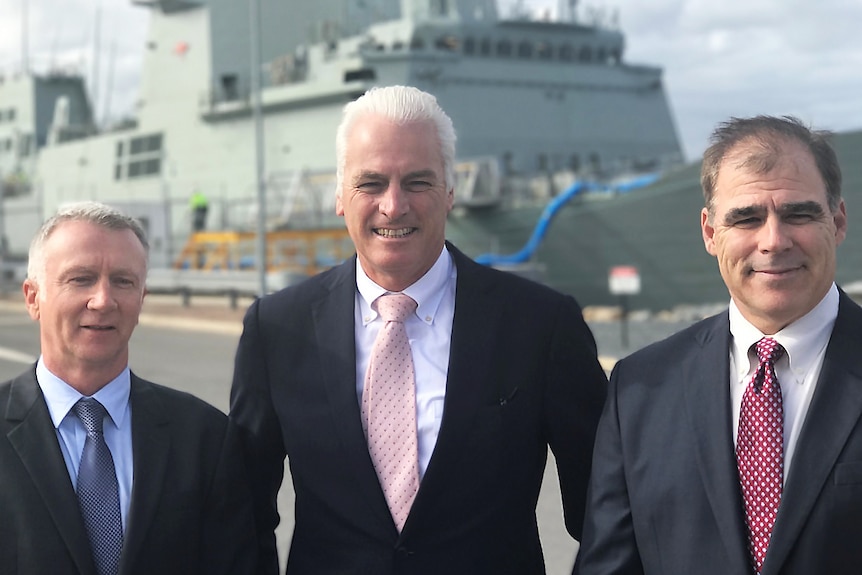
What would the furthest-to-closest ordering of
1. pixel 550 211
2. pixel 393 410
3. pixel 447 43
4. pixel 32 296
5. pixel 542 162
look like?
pixel 542 162 < pixel 447 43 < pixel 550 211 < pixel 393 410 < pixel 32 296

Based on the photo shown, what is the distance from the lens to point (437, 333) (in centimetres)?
296

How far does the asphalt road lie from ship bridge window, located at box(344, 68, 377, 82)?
6.65m

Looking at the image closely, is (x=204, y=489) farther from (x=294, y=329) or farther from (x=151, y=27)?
(x=151, y=27)

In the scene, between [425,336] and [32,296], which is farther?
[425,336]

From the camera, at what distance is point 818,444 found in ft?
7.41

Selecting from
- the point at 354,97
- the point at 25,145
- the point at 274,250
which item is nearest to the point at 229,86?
the point at 354,97

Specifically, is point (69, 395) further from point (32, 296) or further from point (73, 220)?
point (73, 220)

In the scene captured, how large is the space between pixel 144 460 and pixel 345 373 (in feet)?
1.86

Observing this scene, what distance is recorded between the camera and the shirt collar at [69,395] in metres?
2.62

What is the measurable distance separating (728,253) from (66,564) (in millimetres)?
1664

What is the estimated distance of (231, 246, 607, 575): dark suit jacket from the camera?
2.83m

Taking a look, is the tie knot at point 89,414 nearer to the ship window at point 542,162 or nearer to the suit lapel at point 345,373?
the suit lapel at point 345,373

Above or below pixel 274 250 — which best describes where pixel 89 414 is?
above

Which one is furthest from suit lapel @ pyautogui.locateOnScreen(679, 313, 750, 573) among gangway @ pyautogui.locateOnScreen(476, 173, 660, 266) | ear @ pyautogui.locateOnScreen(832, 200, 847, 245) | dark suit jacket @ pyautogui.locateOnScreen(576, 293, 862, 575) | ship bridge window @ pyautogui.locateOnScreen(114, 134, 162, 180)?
ship bridge window @ pyautogui.locateOnScreen(114, 134, 162, 180)
